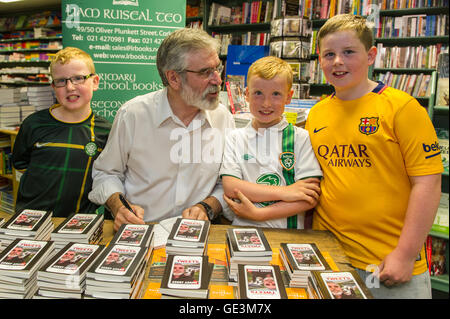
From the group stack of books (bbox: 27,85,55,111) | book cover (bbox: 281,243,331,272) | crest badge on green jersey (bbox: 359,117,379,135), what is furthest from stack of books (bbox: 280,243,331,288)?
stack of books (bbox: 27,85,55,111)

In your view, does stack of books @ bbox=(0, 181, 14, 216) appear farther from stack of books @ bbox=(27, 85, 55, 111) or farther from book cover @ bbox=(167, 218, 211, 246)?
book cover @ bbox=(167, 218, 211, 246)

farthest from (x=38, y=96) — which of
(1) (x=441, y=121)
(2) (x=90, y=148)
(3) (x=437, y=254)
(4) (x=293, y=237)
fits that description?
(3) (x=437, y=254)

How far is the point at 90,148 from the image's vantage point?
1.79m

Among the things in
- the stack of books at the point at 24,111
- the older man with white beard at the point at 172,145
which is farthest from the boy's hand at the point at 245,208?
the stack of books at the point at 24,111

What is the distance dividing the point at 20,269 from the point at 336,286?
845 mm

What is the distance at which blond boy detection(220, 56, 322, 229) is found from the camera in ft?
4.40

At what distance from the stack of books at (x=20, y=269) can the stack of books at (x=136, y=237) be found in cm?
21

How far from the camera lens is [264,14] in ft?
15.5

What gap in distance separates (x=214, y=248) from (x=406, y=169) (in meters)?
0.76

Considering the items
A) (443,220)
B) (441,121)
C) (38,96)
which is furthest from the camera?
(38,96)

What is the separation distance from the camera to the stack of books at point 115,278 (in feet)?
2.77

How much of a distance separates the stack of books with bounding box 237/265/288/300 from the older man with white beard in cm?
66

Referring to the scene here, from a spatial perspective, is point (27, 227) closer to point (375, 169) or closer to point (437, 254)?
point (375, 169)
